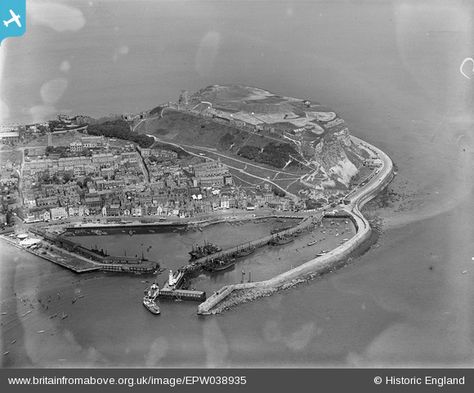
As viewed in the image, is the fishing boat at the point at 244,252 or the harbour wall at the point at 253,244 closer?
the harbour wall at the point at 253,244

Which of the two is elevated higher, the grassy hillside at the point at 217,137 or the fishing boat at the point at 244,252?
the grassy hillside at the point at 217,137

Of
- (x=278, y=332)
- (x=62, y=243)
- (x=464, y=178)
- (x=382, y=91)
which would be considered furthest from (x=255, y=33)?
(x=278, y=332)

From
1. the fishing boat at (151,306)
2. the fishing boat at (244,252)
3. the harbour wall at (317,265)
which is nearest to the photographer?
the fishing boat at (151,306)

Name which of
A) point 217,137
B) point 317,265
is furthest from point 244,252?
point 217,137

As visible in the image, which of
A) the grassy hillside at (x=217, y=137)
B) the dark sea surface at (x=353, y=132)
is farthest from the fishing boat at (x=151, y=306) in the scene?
the grassy hillside at (x=217, y=137)

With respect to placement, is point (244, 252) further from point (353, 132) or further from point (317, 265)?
point (353, 132)

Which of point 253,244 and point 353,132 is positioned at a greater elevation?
point 353,132

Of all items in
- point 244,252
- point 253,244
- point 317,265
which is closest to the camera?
point 317,265

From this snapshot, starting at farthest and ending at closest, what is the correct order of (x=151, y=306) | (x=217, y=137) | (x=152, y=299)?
(x=217, y=137) → (x=152, y=299) → (x=151, y=306)

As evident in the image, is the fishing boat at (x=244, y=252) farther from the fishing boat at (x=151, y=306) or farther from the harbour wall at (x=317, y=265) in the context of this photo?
the fishing boat at (x=151, y=306)
